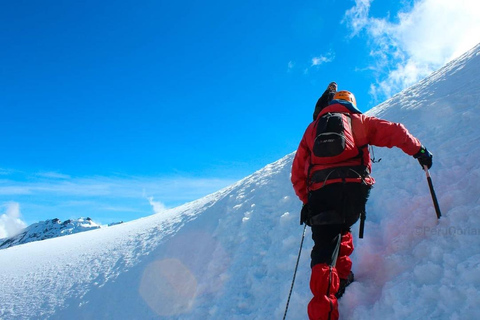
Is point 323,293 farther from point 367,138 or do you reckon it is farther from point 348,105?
point 348,105

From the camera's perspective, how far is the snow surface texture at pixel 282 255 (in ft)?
10.8

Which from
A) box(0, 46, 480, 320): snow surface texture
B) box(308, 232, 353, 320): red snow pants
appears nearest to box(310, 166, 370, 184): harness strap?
box(308, 232, 353, 320): red snow pants

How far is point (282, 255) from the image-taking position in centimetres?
596

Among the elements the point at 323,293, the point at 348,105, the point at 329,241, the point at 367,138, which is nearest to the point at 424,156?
the point at 367,138

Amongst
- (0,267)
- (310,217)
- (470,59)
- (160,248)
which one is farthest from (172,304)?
(470,59)

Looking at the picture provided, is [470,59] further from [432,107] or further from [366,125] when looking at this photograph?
[366,125]

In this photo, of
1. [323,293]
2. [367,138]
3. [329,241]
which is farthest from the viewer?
[367,138]

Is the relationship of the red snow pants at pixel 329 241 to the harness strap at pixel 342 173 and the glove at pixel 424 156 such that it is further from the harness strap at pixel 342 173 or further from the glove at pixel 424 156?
the glove at pixel 424 156

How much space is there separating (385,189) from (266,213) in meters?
3.20

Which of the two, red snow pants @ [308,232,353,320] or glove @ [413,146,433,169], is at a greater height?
glove @ [413,146,433,169]

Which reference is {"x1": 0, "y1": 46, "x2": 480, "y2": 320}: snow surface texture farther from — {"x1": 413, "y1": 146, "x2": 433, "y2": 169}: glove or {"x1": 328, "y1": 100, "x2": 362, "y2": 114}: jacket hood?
{"x1": 328, "y1": 100, "x2": 362, "y2": 114}: jacket hood

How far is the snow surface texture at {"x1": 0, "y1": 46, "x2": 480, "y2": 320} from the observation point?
3.31 m

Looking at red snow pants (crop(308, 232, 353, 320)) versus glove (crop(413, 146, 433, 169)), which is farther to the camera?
glove (crop(413, 146, 433, 169))

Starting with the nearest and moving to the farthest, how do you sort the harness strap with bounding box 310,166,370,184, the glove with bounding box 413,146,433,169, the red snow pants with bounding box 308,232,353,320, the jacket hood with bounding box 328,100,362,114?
the red snow pants with bounding box 308,232,353,320
the harness strap with bounding box 310,166,370,184
the glove with bounding box 413,146,433,169
the jacket hood with bounding box 328,100,362,114
